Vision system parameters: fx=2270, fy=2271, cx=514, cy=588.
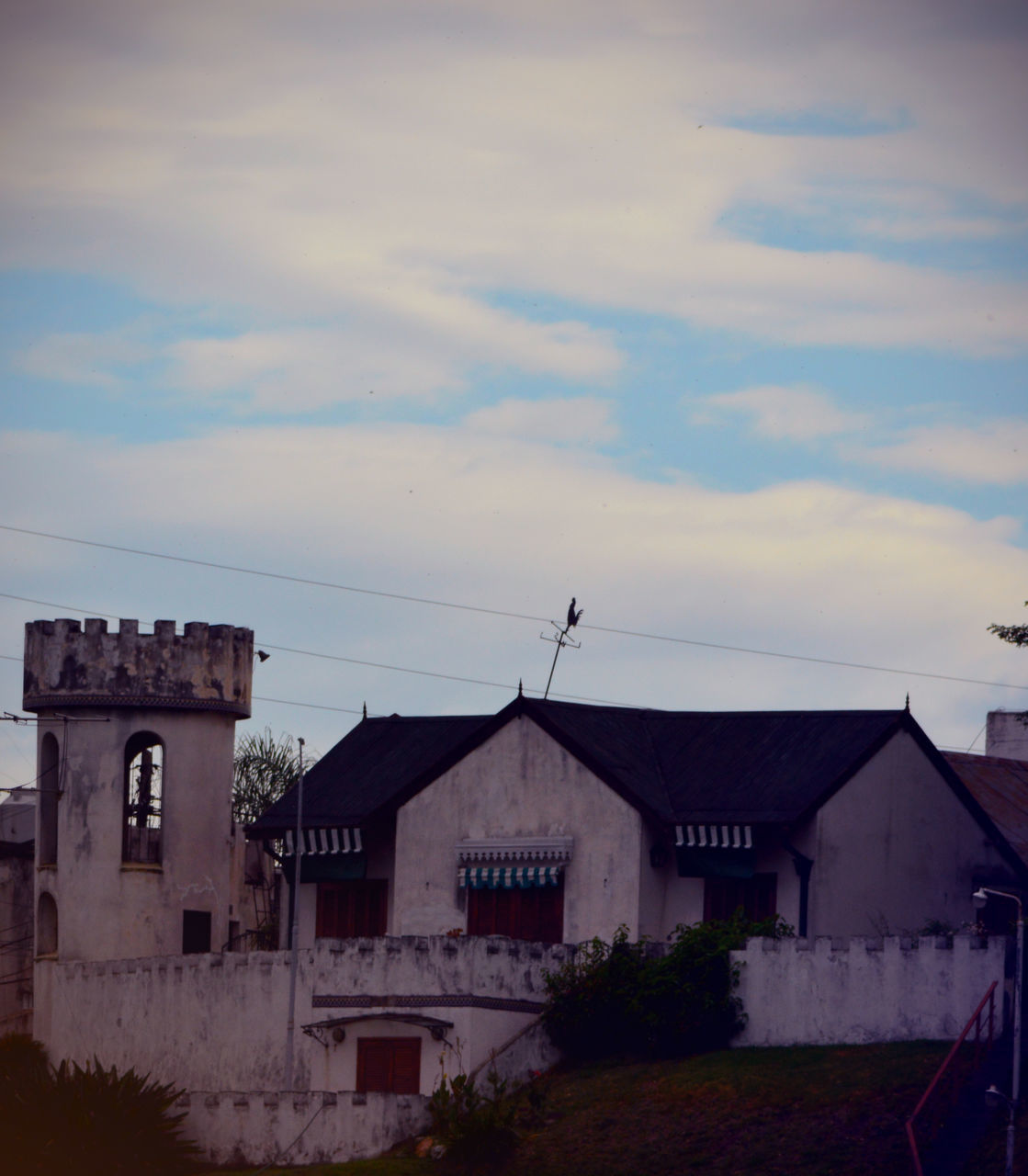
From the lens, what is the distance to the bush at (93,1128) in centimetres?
4219

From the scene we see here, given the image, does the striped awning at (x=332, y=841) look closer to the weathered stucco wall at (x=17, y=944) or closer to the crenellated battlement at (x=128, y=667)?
the crenellated battlement at (x=128, y=667)

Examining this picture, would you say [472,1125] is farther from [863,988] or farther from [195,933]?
[195,933]

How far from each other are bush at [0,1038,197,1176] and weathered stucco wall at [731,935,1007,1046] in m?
11.3

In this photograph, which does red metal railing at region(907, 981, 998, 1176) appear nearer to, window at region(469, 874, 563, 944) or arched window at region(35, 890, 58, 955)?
window at region(469, 874, 563, 944)

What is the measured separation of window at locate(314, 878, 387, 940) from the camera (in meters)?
53.2

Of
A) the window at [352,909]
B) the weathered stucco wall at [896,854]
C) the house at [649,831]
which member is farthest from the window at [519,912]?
the weathered stucco wall at [896,854]

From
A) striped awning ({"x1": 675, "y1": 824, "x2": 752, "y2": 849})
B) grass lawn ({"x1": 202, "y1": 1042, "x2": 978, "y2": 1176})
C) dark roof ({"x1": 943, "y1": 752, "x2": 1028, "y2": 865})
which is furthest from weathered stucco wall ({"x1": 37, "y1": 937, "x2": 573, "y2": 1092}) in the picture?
dark roof ({"x1": 943, "y1": 752, "x2": 1028, "y2": 865})

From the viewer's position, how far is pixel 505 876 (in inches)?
1983

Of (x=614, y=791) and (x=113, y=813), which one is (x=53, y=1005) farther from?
(x=614, y=791)

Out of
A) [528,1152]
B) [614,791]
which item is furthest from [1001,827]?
[528,1152]

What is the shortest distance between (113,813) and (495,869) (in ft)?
35.9

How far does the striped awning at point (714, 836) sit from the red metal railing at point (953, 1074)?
9.03 metres

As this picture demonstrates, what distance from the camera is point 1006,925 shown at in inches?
2066

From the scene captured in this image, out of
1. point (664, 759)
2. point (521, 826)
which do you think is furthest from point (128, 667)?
point (664, 759)
